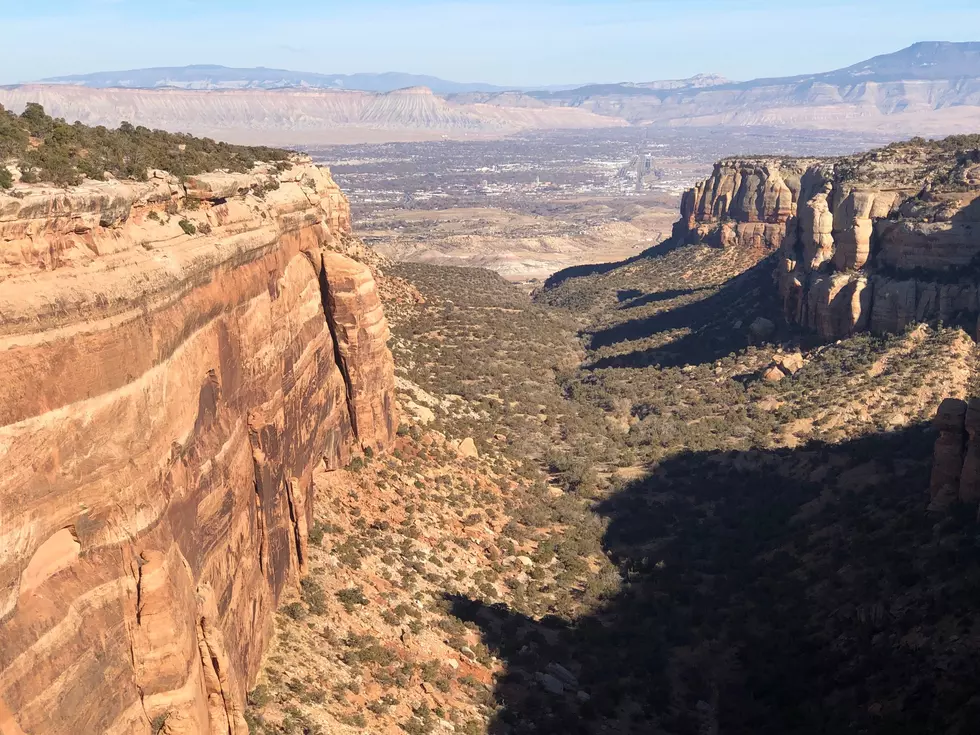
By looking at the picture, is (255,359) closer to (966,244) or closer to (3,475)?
(3,475)

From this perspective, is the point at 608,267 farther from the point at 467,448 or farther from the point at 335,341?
the point at 335,341

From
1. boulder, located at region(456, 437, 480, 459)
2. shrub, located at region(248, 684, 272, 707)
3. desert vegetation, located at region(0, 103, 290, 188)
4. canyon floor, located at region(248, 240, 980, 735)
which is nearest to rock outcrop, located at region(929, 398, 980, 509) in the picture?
canyon floor, located at region(248, 240, 980, 735)

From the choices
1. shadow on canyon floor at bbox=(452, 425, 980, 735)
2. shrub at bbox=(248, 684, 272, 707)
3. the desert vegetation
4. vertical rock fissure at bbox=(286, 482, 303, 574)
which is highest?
the desert vegetation

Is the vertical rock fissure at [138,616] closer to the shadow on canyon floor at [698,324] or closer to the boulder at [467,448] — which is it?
the boulder at [467,448]

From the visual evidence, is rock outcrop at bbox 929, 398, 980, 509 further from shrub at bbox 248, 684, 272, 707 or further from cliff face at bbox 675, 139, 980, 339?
shrub at bbox 248, 684, 272, 707

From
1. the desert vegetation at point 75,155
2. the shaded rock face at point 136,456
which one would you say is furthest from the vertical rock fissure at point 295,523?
the desert vegetation at point 75,155

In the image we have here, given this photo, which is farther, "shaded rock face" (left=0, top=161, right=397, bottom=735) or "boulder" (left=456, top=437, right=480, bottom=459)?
"boulder" (left=456, top=437, right=480, bottom=459)

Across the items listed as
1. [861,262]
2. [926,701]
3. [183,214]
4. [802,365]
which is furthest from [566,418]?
[183,214]
